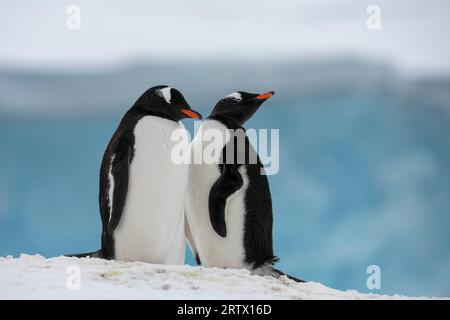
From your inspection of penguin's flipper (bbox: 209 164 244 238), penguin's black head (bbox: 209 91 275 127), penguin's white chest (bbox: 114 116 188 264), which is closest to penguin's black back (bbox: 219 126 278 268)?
penguin's flipper (bbox: 209 164 244 238)

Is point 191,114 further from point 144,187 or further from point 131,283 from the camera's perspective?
point 131,283

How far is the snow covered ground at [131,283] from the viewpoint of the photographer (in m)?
2.97

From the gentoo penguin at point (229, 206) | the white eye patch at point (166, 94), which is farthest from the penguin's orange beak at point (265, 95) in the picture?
the white eye patch at point (166, 94)

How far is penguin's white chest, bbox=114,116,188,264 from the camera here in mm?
3805

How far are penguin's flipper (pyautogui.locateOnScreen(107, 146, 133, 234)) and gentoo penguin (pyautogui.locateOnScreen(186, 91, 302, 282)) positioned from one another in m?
0.46

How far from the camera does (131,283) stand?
314 cm

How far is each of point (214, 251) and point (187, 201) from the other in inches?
12.0

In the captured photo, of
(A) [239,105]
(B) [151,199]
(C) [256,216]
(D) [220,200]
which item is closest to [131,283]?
(B) [151,199]

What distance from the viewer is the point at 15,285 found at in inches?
121

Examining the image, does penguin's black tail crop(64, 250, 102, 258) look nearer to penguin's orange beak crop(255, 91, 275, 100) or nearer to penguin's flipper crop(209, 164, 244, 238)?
penguin's flipper crop(209, 164, 244, 238)
